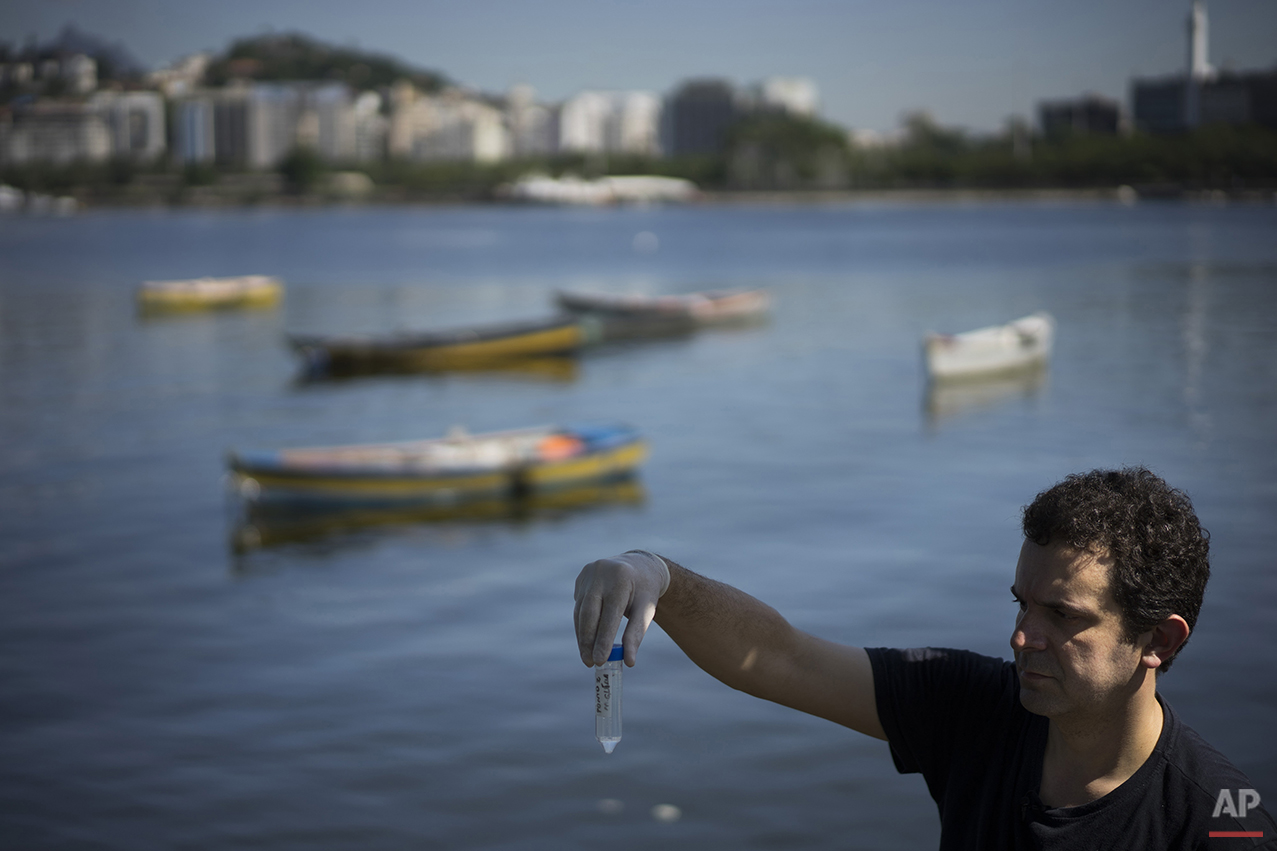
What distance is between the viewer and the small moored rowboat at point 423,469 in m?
16.4

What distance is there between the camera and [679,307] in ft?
137

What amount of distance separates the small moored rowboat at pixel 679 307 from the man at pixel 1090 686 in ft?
127

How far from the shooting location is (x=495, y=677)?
34.7ft

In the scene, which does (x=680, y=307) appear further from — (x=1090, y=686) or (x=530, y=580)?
(x=1090, y=686)

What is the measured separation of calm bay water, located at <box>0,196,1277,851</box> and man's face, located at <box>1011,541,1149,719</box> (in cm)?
564

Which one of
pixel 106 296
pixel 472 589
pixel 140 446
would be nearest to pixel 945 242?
pixel 106 296

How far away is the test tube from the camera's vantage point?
2.69 metres

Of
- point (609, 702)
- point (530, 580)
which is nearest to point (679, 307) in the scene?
point (530, 580)

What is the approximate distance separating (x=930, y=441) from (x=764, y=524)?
7.13m

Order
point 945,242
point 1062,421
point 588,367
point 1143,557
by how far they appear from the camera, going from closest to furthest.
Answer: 1. point 1143,557
2. point 1062,421
3. point 588,367
4. point 945,242

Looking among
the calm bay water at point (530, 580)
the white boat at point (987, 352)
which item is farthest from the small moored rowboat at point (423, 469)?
the white boat at point (987, 352)

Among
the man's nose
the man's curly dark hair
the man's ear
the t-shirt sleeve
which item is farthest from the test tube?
the man's ear

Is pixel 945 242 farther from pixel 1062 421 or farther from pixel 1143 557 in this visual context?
pixel 1143 557

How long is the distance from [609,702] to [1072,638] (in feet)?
3.32
